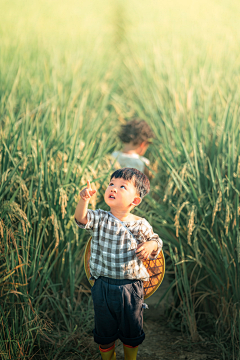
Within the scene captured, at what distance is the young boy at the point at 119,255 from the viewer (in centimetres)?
157

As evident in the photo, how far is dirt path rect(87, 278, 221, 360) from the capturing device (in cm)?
190

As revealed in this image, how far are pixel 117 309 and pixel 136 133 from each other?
6.08ft

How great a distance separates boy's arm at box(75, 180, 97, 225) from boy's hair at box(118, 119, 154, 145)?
1.67 m

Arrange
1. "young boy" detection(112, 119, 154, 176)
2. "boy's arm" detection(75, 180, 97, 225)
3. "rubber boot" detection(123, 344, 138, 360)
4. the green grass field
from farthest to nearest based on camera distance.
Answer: "young boy" detection(112, 119, 154, 176) < the green grass field < "rubber boot" detection(123, 344, 138, 360) < "boy's arm" detection(75, 180, 97, 225)

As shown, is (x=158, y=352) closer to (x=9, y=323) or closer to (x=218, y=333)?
(x=218, y=333)

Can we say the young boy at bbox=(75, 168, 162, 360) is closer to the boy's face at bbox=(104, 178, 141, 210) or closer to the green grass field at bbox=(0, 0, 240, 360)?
the boy's face at bbox=(104, 178, 141, 210)

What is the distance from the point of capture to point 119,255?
5.14 feet

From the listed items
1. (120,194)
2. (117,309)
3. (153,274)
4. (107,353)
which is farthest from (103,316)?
(120,194)

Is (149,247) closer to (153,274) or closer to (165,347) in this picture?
(153,274)

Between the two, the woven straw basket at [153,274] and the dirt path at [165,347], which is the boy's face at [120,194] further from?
the dirt path at [165,347]

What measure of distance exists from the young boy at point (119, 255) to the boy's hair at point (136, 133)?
1.54m

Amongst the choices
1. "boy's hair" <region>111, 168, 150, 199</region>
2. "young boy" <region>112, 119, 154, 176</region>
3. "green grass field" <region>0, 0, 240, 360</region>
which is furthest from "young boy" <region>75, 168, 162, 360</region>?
"young boy" <region>112, 119, 154, 176</region>

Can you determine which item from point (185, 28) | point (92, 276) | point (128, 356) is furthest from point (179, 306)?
point (185, 28)

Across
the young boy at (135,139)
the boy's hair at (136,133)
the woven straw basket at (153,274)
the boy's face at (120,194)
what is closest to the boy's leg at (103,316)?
the woven straw basket at (153,274)
